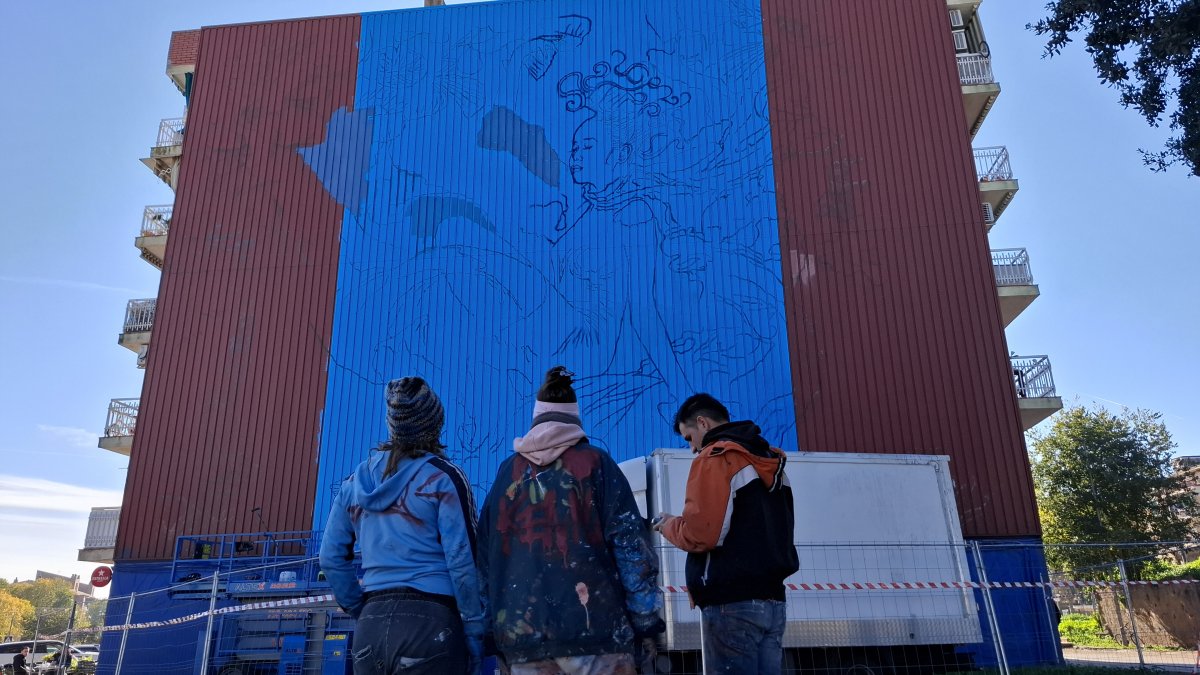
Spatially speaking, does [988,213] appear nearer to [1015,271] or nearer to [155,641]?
[1015,271]

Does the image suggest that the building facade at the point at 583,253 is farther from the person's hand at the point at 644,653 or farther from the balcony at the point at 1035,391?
the person's hand at the point at 644,653

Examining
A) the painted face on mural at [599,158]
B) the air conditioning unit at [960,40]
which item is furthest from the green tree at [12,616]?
the air conditioning unit at [960,40]

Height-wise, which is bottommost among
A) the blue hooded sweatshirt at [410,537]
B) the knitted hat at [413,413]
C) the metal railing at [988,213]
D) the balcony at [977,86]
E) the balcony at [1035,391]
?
the blue hooded sweatshirt at [410,537]

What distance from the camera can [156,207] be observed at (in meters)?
20.7

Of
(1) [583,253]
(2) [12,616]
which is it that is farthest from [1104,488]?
(2) [12,616]

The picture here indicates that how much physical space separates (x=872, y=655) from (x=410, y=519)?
842cm

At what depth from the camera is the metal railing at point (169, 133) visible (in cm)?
2095

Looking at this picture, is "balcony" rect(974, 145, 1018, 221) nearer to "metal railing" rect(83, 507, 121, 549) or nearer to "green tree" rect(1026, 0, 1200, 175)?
"green tree" rect(1026, 0, 1200, 175)

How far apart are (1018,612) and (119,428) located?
1984cm

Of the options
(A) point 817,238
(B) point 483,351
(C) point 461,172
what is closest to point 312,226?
(C) point 461,172

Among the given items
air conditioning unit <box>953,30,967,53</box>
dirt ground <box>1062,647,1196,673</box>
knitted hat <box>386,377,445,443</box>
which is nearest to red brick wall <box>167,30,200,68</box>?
air conditioning unit <box>953,30,967,53</box>

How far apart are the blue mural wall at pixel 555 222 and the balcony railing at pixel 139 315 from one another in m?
5.85

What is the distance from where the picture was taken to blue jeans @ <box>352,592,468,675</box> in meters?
2.82

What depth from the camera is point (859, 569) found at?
952cm
